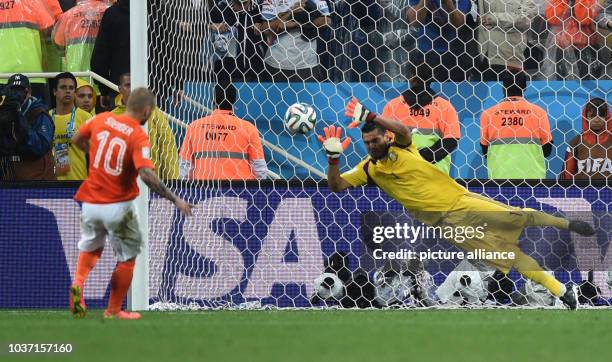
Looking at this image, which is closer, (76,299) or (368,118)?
(76,299)

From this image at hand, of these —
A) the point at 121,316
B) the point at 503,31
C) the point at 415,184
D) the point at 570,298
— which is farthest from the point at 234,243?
the point at 503,31

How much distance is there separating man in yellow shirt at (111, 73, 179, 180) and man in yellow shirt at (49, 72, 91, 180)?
2.12ft

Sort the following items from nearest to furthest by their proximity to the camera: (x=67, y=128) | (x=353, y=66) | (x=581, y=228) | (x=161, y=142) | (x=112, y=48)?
(x=581, y=228)
(x=161, y=142)
(x=67, y=128)
(x=112, y=48)
(x=353, y=66)

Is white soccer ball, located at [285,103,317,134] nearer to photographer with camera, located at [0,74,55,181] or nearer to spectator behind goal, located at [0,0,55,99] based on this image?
photographer with camera, located at [0,74,55,181]

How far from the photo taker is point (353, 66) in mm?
12227

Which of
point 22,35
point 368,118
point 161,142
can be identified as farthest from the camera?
point 22,35

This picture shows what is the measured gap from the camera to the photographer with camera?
11.1 m

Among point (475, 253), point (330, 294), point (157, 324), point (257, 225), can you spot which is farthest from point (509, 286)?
point (157, 324)

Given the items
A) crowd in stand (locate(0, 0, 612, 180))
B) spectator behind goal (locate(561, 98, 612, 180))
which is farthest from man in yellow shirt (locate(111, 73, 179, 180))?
spectator behind goal (locate(561, 98, 612, 180))

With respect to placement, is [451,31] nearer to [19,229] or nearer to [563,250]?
[563,250]

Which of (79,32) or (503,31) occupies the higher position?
(503,31)

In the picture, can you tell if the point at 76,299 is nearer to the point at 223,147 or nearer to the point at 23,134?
the point at 23,134

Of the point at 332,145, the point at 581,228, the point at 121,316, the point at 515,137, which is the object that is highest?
the point at 332,145

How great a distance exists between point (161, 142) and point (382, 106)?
2.62 metres
